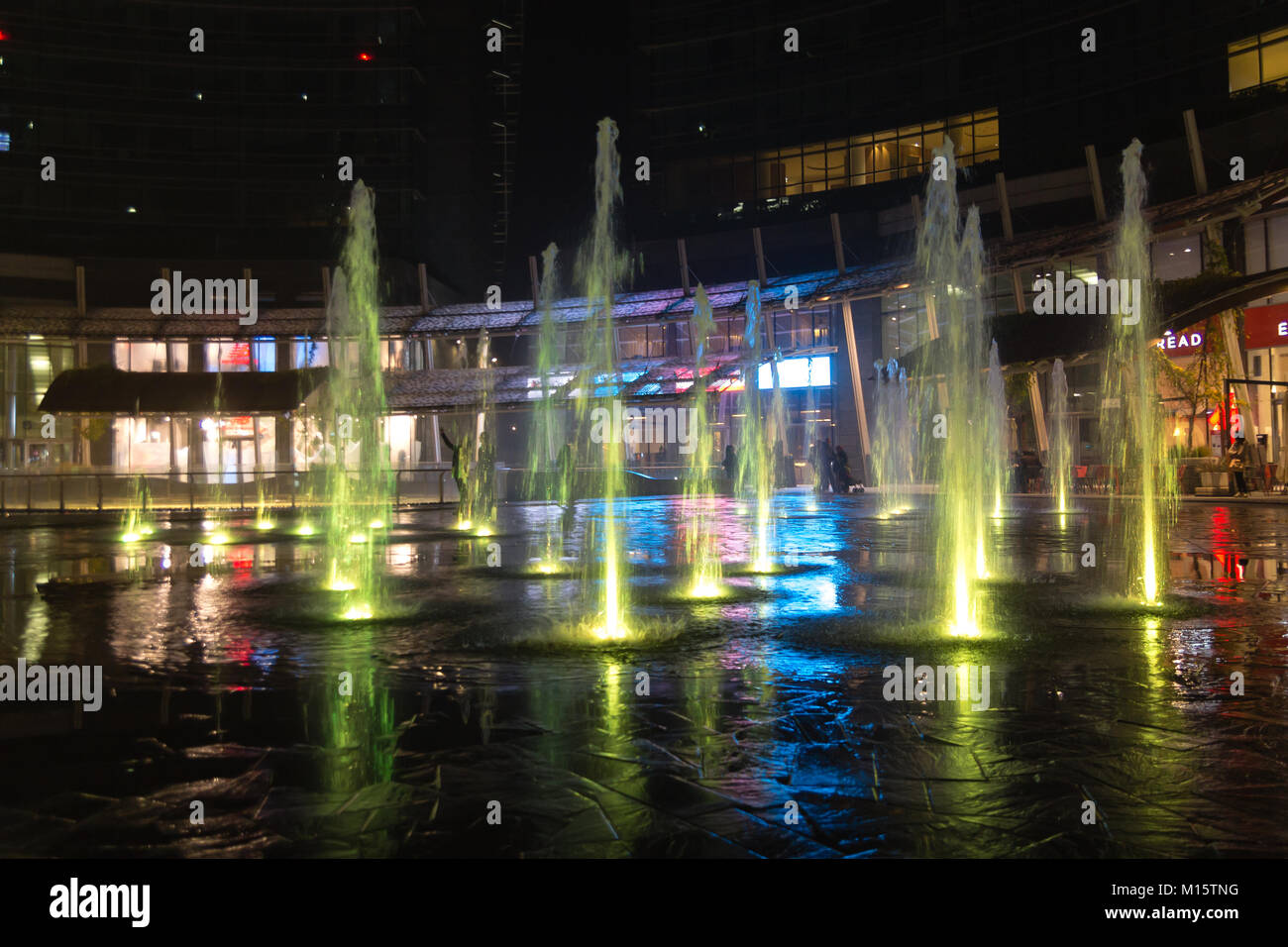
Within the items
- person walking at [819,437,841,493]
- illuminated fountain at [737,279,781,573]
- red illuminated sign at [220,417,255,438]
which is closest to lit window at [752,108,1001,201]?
illuminated fountain at [737,279,781,573]

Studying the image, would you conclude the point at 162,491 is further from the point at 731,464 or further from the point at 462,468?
the point at 731,464

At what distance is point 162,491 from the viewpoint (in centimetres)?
3033

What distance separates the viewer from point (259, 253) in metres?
50.6

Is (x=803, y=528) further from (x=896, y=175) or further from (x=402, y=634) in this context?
(x=896, y=175)

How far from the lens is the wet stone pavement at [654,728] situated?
3965mm

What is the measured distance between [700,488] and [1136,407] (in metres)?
26.0

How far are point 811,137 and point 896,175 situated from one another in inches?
181

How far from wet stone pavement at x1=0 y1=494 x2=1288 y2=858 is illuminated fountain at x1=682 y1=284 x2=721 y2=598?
4.49 feet

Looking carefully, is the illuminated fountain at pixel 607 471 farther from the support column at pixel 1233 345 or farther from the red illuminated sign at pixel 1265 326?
the red illuminated sign at pixel 1265 326

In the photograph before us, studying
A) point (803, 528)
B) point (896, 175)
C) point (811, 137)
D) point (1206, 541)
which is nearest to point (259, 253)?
point (811, 137)

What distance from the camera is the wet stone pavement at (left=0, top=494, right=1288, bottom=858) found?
396 cm

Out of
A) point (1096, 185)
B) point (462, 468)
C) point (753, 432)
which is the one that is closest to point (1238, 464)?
point (1096, 185)

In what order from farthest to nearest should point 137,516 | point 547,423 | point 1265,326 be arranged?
point 547,423, point 1265,326, point 137,516

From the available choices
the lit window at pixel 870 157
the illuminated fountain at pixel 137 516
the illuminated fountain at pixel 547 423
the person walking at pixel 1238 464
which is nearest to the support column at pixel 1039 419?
the person walking at pixel 1238 464
